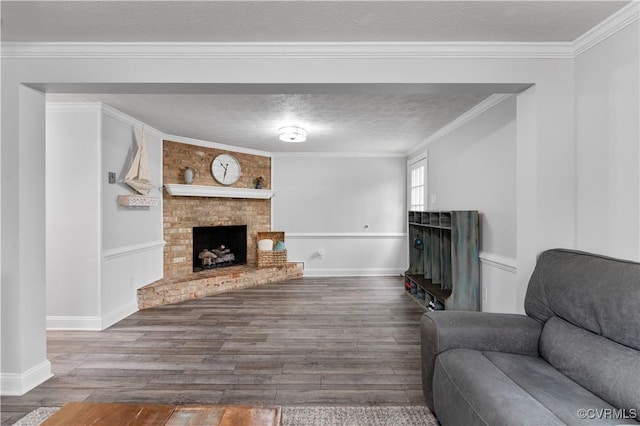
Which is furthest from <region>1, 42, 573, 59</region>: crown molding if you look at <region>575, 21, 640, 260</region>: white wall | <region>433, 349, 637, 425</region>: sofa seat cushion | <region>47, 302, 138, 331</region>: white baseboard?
<region>47, 302, 138, 331</region>: white baseboard

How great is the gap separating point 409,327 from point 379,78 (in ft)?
8.27

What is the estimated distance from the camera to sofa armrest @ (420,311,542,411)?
73.5 inches

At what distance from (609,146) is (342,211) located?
4.47 meters

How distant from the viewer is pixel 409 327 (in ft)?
11.5

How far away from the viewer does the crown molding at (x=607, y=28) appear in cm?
183

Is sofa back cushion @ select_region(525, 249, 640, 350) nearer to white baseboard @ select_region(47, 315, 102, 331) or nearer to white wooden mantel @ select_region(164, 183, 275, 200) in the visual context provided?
white baseboard @ select_region(47, 315, 102, 331)

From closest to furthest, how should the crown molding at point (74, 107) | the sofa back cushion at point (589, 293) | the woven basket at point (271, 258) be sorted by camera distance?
the sofa back cushion at point (589, 293), the crown molding at point (74, 107), the woven basket at point (271, 258)

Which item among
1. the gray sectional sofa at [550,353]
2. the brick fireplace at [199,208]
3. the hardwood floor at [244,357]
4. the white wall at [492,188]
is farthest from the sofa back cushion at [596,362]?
the brick fireplace at [199,208]

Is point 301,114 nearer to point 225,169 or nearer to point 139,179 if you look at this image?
point 139,179

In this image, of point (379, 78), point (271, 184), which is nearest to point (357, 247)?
point (271, 184)

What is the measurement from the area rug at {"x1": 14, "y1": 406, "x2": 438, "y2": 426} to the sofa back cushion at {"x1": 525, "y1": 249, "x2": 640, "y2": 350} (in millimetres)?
927

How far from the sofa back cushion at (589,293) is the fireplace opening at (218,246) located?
4649 millimetres

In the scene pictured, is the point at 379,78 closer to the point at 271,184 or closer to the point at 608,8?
the point at 608,8

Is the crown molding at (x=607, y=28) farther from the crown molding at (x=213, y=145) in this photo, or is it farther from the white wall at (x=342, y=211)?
the crown molding at (x=213, y=145)
